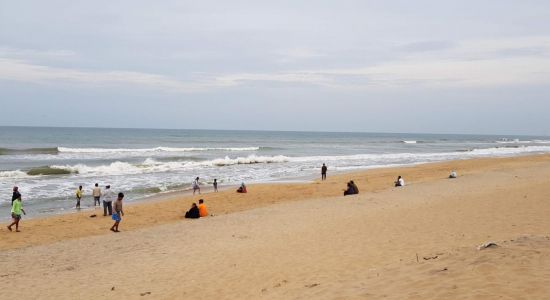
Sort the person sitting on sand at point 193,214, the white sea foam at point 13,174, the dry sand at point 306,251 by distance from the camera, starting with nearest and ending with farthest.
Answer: the dry sand at point 306,251, the person sitting on sand at point 193,214, the white sea foam at point 13,174

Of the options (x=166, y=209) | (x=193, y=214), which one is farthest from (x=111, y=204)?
(x=193, y=214)

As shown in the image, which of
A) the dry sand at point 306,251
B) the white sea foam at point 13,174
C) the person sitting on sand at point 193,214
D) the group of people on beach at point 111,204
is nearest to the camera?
the dry sand at point 306,251

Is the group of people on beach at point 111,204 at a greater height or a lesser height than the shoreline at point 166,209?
greater

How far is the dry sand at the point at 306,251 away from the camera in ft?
21.8

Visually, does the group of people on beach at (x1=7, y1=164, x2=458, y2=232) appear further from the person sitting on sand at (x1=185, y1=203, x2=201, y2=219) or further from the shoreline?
the shoreline

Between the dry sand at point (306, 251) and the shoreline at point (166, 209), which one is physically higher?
the dry sand at point (306, 251)

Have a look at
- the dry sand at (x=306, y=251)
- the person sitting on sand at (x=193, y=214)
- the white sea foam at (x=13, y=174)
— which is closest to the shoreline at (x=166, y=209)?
the dry sand at (x=306, y=251)

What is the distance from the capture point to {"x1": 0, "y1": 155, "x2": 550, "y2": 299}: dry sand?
6.65 m

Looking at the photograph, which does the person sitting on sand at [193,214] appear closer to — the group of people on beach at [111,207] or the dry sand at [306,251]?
the group of people on beach at [111,207]

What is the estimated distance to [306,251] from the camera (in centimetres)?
1034

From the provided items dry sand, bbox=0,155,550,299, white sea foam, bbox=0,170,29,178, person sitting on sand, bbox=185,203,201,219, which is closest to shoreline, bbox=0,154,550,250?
dry sand, bbox=0,155,550,299

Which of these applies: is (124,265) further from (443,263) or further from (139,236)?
(443,263)

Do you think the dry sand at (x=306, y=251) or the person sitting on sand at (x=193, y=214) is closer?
the dry sand at (x=306, y=251)

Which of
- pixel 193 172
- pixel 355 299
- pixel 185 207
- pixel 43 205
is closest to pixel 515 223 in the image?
pixel 355 299
